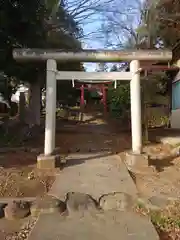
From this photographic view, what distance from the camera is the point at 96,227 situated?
171 inches

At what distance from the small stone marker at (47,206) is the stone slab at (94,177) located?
43 cm

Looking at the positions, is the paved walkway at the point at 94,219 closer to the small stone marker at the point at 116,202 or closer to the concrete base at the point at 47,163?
the small stone marker at the point at 116,202

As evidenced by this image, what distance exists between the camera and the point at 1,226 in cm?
469

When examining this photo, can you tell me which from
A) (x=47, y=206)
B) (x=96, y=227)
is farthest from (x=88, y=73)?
(x=96, y=227)

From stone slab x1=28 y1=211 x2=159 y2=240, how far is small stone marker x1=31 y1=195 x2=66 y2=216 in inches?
6.3

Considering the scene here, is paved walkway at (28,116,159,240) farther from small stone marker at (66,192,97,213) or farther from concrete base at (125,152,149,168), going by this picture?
concrete base at (125,152,149,168)

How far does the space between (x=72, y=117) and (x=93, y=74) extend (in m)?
17.0

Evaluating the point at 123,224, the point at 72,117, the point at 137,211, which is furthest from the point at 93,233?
the point at 72,117

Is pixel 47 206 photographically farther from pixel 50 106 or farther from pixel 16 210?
pixel 50 106

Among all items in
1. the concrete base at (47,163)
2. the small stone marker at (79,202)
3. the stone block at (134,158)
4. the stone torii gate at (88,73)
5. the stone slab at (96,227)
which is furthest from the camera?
the stone torii gate at (88,73)

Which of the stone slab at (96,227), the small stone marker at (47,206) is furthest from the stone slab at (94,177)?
the stone slab at (96,227)

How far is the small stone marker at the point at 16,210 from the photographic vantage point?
493 centimetres

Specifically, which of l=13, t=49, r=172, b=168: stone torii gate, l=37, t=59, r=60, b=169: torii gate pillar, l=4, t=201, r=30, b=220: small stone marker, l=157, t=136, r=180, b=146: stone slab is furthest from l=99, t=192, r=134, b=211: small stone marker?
l=157, t=136, r=180, b=146: stone slab

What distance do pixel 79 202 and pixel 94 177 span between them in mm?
1735
